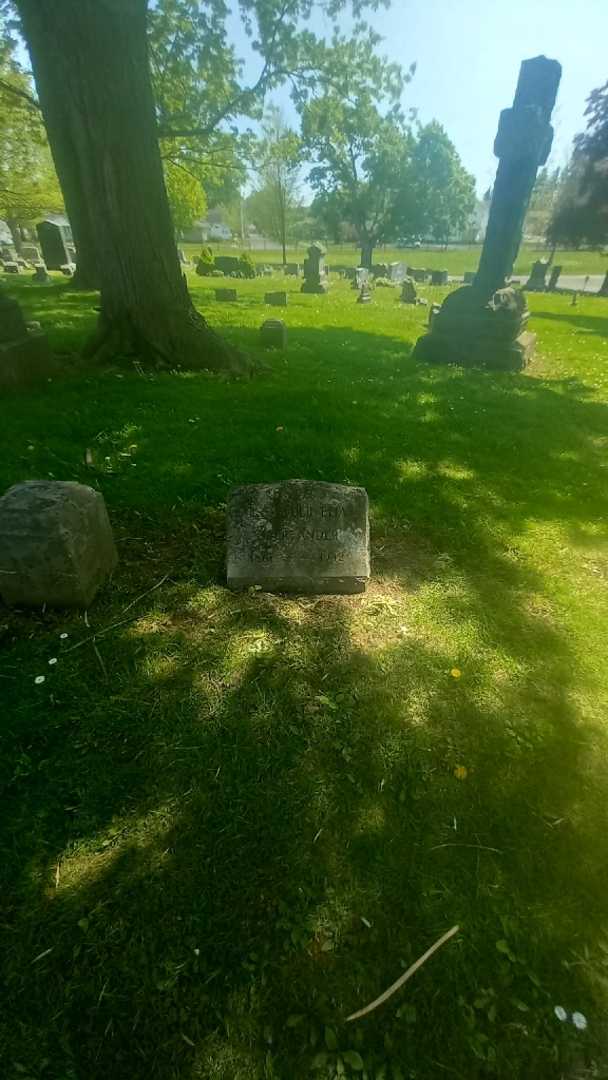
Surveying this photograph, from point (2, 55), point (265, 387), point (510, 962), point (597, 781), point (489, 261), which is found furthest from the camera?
point (2, 55)

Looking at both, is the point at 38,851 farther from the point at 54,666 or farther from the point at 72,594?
the point at 72,594

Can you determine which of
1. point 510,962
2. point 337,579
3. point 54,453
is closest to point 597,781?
point 510,962

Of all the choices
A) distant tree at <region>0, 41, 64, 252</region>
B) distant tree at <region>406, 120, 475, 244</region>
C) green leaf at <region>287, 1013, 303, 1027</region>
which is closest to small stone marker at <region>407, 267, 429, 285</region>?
distant tree at <region>406, 120, 475, 244</region>

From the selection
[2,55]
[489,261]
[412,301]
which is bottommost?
[412,301]

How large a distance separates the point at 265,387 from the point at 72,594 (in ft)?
15.8

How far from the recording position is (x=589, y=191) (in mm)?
26016

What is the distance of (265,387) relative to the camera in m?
7.01

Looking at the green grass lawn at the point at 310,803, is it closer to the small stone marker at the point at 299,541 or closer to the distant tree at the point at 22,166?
the small stone marker at the point at 299,541

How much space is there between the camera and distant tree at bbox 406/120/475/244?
4356 cm

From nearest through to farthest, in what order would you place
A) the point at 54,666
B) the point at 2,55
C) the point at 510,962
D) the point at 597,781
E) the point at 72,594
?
the point at 510,962, the point at 597,781, the point at 54,666, the point at 72,594, the point at 2,55

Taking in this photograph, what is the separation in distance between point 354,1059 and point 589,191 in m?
35.3

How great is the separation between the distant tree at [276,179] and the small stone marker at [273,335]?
11205mm

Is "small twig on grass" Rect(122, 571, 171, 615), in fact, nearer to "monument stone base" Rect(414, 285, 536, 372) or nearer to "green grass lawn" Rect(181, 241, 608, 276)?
"monument stone base" Rect(414, 285, 536, 372)

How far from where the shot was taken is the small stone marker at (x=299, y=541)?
3.32 metres
